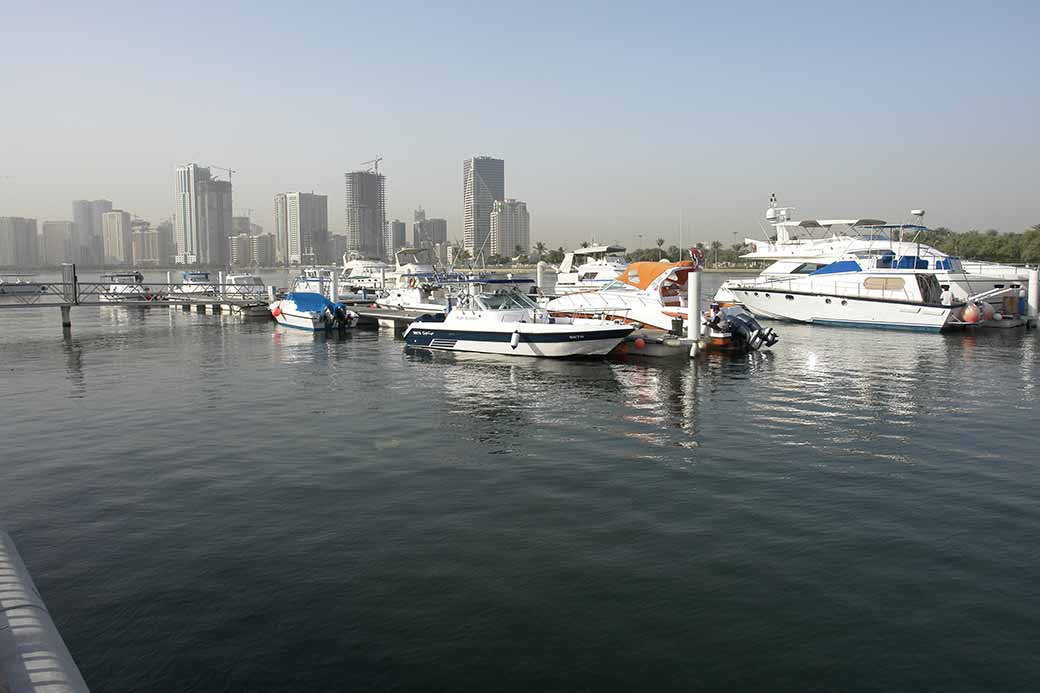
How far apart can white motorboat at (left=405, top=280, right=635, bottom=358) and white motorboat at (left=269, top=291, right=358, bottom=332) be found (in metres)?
12.0

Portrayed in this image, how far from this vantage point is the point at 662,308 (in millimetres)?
34438

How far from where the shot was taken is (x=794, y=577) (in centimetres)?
943

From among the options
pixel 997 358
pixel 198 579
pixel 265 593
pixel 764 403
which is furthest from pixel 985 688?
pixel 997 358

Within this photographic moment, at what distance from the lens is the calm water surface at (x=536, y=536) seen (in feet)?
24.7

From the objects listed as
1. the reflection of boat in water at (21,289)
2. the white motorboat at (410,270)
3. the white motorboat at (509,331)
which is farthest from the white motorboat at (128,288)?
the white motorboat at (509,331)

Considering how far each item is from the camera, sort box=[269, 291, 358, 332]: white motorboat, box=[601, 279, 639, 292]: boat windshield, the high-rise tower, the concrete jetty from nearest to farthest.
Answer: the concrete jetty
box=[601, 279, 639, 292]: boat windshield
box=[269, 291, 358, 332]: white motorboat
the high-rise tower

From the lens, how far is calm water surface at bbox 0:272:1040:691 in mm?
7543

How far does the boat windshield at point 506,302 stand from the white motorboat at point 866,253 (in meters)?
21.9

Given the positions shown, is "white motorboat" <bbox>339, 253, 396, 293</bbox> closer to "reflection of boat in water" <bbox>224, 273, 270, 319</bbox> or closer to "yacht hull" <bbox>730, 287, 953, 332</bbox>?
"reflection of boat in water" <bbox>224, 273, 270, 319</bbox>

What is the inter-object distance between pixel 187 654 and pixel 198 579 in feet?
6.33

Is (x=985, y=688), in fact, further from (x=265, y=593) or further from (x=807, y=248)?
(x=807, y=248)

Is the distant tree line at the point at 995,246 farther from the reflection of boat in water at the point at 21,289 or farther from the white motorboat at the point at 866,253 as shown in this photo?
the reflection of boat in water at the point at 21,289

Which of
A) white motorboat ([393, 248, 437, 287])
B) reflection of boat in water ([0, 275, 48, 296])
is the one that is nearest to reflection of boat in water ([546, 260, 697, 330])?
white motorboat ([393, 248, 437, 287])

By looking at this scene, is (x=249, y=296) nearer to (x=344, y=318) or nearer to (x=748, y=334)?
(x=344, y=318)
